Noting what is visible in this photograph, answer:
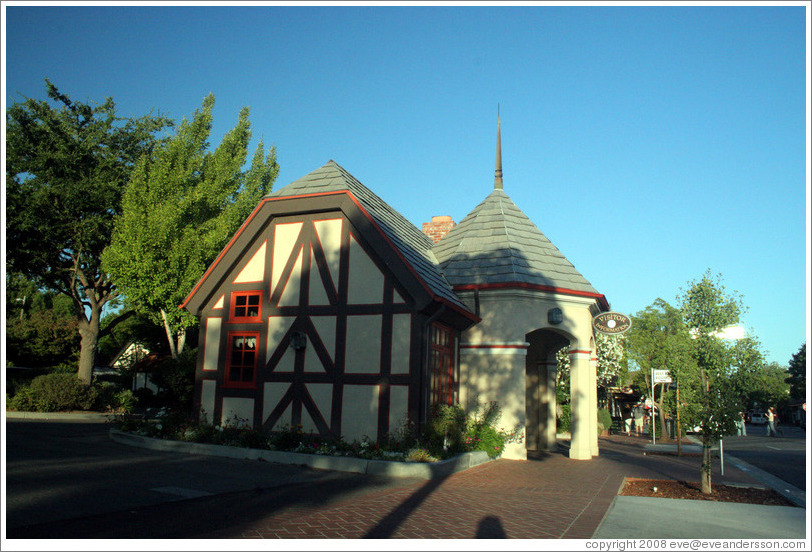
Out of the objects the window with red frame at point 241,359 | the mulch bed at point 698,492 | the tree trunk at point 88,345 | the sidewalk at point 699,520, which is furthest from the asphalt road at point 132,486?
the tree trunk at point 88,345

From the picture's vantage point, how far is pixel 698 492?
10.7 meters

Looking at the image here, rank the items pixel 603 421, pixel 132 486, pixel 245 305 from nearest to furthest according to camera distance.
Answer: pixel 132 486 → pixel 245 305 → pixel 603 421

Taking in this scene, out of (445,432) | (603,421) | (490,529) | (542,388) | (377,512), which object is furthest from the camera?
(603,421)

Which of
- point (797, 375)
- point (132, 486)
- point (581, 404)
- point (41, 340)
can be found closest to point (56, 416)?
point (132, 486)

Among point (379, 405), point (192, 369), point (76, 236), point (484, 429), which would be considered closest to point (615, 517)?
point (379, 405)

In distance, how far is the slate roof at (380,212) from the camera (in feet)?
47.7

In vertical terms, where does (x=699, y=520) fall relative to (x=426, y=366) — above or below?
below

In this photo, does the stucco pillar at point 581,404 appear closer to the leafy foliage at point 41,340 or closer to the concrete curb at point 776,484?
the concrete curb at point 776,484

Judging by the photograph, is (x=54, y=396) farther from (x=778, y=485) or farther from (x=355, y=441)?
(x=778, y=485)

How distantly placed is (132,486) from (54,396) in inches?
661

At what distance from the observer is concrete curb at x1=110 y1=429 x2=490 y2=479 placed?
11352 millimetres

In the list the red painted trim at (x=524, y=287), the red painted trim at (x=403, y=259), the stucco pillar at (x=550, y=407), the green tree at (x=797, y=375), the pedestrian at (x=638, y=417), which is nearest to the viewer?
the red painted trim at (x=403, y=259)

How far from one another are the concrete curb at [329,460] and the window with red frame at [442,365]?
5.79 feet

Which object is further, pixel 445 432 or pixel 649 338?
pixel 649 338
